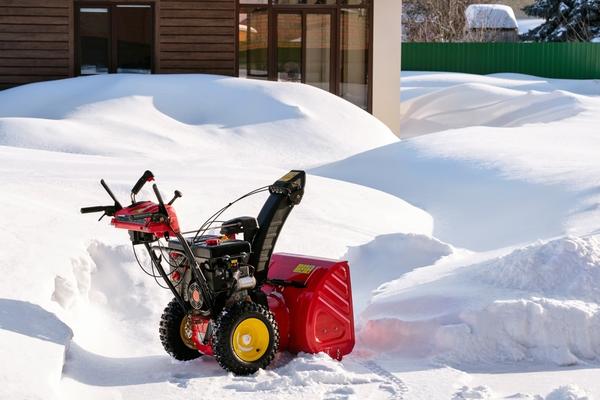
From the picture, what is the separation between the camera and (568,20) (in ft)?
144

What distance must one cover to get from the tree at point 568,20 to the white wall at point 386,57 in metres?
22.0

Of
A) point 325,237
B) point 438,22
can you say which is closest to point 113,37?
point 325,237

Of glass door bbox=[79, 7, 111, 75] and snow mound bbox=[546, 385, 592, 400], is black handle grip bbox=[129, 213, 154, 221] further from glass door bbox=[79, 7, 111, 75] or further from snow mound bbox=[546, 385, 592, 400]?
glass door bbox=[79, 7, 111, 75]

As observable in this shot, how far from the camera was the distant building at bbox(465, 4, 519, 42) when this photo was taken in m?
50.1

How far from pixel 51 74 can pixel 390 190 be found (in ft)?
29.7

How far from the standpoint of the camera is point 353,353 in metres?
6.79

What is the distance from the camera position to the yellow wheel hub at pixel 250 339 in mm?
6168

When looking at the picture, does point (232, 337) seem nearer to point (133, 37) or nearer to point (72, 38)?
point (133, 37)

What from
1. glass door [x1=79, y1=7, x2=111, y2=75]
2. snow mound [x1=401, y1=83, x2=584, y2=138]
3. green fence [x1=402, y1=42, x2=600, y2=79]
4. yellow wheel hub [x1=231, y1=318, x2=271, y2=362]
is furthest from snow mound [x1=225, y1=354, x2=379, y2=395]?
green fence [x1=402, y1=42, x2=600, y2=79]

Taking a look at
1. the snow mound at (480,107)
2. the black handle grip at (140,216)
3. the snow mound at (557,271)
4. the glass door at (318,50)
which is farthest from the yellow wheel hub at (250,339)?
the snow mound at (480,107)

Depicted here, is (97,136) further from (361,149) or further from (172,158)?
(361,149)

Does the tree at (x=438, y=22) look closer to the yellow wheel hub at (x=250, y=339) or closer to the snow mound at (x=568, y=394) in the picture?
the yellow wheel hub at (x=250, y=339)

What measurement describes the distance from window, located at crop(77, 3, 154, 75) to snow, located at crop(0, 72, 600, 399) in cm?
123

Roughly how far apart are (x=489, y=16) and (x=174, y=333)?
47730mm
